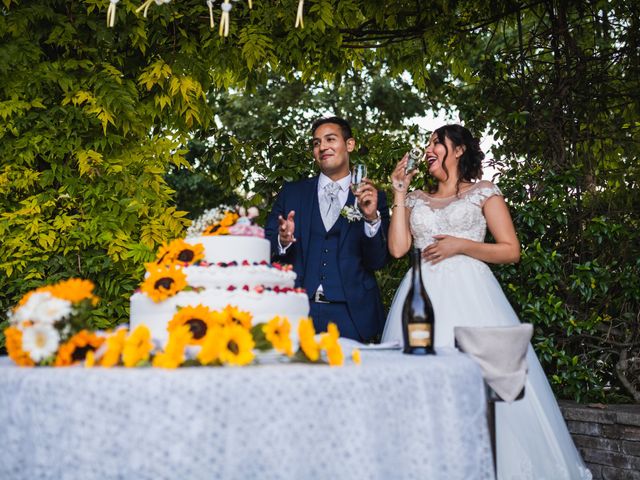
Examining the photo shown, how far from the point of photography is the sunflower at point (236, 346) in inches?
78.2

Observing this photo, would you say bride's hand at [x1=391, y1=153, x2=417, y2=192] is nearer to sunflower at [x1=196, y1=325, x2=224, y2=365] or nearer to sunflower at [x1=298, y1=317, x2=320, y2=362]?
sunflower at [x1=298, y1=317, x2=320, y2=362]

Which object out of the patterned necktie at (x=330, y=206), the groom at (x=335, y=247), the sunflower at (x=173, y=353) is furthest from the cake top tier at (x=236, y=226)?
the patterned necktie at (x=330, y=206)

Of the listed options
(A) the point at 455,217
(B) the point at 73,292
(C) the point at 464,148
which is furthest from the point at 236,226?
(C) the point at 464,148

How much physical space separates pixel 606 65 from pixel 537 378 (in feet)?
9.31

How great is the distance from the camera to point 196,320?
2.28m

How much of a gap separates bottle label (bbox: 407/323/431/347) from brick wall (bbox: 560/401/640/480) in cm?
215

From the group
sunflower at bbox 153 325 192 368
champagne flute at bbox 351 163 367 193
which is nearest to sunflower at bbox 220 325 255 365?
sunflower at bbox 153 325 192 368

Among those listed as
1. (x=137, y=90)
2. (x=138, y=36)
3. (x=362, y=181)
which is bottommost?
(x=362, y=181)

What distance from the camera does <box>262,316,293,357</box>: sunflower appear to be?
2107 mm

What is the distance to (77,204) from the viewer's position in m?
4.51

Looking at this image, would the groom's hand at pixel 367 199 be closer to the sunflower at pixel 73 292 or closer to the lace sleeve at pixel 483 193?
the lace sleeve at pixel 483 193

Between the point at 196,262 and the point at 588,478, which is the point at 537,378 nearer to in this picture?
the point at 588,478

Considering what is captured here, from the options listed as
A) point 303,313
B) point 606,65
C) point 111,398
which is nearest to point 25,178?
point 303,313

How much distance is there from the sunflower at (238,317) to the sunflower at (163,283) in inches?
9.6
